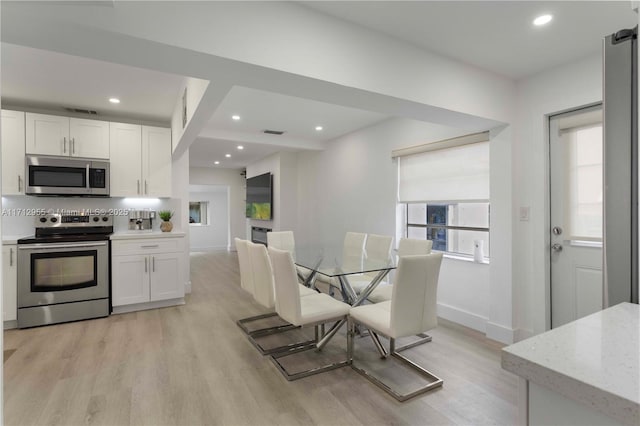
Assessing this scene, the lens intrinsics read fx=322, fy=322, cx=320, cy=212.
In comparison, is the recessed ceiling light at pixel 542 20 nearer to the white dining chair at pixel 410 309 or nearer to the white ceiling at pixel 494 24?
the white ceiling at pixel 494 24

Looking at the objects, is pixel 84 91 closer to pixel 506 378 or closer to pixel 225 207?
pixel 506 378

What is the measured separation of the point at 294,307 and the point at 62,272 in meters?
2.91

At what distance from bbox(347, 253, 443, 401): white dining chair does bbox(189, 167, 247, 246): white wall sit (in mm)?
7836

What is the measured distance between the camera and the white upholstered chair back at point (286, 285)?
2441mm

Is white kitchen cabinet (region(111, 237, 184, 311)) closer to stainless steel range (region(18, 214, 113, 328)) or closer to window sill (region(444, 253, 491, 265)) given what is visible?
stainless steel range (region(18, 214, 113, 328))

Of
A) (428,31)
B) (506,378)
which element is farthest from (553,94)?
(506,378)

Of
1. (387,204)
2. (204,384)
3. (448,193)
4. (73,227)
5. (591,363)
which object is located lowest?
(204,384)

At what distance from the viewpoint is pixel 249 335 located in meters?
3.16

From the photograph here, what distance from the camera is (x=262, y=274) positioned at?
2.93 m

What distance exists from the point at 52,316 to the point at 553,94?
5483 millimetres

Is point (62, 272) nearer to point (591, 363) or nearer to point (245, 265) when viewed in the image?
point (245, 265)

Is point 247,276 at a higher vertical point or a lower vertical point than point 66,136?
lower

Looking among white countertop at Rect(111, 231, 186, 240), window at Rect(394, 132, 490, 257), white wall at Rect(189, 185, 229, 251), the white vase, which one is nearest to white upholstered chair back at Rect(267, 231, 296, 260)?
white countertop at Rect(111, 231, 186, 240)

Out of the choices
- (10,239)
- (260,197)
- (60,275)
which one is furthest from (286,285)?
(260,197)
